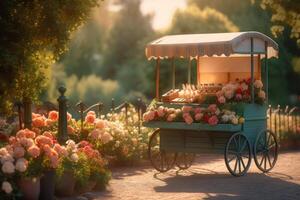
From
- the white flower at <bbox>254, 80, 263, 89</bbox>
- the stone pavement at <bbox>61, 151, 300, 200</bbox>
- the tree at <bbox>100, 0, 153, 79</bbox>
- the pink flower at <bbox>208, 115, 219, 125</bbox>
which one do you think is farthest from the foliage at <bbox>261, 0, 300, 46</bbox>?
the tree at <bbox>100, 0, 153, 79</bbox>

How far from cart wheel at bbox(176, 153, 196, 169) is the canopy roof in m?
2.06

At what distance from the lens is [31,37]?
33.2 ft

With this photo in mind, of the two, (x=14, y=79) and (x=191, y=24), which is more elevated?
(x=191, y=24)

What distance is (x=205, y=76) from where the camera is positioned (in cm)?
1559

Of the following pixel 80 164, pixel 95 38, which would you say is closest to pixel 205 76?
pixel 80 164

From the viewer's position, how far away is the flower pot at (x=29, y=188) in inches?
380

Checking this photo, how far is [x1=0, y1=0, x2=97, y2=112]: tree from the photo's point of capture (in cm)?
983

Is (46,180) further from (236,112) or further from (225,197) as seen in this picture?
(236,112)

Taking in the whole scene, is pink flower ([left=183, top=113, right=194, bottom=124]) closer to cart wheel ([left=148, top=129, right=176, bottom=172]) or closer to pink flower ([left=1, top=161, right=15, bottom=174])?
cart wheel ([left=148, top=129, right=176, bottom=172])

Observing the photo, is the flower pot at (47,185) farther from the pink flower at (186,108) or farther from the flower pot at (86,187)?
the pink flower at (186,108)

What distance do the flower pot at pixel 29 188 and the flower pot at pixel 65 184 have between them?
28.1 inches

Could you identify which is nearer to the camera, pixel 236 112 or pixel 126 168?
pixel 236 112

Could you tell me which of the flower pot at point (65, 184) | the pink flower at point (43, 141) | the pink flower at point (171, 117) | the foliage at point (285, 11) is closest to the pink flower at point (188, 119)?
the pink flower at point (171, 117)

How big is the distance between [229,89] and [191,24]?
22.3 meters
